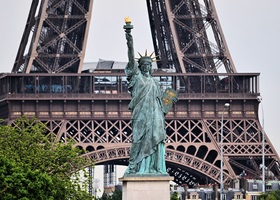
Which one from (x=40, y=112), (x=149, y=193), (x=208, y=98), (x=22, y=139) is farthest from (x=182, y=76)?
(x=149, y=193)

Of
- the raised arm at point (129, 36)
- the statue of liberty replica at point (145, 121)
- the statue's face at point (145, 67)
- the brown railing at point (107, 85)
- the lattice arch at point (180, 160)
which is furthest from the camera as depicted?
the brown railing at point (107, 85)

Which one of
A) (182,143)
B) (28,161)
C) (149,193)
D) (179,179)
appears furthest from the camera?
(179,179)

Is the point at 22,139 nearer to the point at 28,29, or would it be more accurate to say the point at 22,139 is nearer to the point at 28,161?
the point at 28,161

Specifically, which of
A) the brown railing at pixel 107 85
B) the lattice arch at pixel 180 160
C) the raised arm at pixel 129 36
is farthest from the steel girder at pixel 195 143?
the raised arm at pixel 129 36

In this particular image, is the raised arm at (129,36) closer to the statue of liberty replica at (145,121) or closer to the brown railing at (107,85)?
the statue of liberty replica at (145,121)

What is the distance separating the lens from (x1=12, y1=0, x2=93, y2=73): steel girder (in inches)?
5177

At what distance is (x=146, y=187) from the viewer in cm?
6812

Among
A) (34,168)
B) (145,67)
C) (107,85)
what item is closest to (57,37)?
(107,85)

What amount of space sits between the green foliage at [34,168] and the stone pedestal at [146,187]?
551 inches

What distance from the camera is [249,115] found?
130750 millimetres

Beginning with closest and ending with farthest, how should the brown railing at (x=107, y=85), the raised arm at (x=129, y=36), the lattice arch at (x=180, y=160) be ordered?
the raised arm at (x=129, y=36), the lattice arch at (x=180, y=160), the brown railing at (x=107, y=85)

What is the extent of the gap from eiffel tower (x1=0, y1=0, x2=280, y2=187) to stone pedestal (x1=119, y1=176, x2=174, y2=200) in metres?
59.7

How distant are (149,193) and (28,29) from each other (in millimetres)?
69702

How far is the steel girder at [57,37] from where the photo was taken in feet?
431
